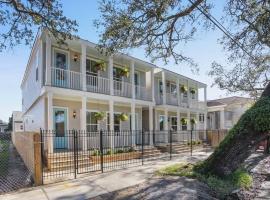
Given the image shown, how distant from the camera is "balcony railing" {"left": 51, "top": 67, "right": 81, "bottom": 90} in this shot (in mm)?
15016

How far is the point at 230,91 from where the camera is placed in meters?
21.5

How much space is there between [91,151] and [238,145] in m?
7.76

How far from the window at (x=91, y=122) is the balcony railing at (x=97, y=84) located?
5.50ft

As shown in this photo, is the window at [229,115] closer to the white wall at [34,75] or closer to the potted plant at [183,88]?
the potted plant at [183,88]

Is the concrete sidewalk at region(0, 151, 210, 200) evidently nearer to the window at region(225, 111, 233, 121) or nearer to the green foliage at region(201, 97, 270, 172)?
the green foliage at region(201, 97, 270, 172)

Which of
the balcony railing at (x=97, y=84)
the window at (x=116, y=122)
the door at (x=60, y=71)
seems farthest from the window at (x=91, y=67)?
the window at (x=116, y=122)

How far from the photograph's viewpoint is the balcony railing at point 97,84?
653 inches

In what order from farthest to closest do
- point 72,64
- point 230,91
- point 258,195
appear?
point 230,91, point 72,64, point 258,195

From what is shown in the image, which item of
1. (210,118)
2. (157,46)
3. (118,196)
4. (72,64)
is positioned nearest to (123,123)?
(72,64)

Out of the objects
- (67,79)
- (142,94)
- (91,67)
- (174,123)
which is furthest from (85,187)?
(174,123)

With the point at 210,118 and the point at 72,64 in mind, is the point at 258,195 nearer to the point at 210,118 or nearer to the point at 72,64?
the point at 72,64

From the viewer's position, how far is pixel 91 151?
1420 cm

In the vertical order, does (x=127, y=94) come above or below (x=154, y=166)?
above

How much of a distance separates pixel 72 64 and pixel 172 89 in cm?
1245
